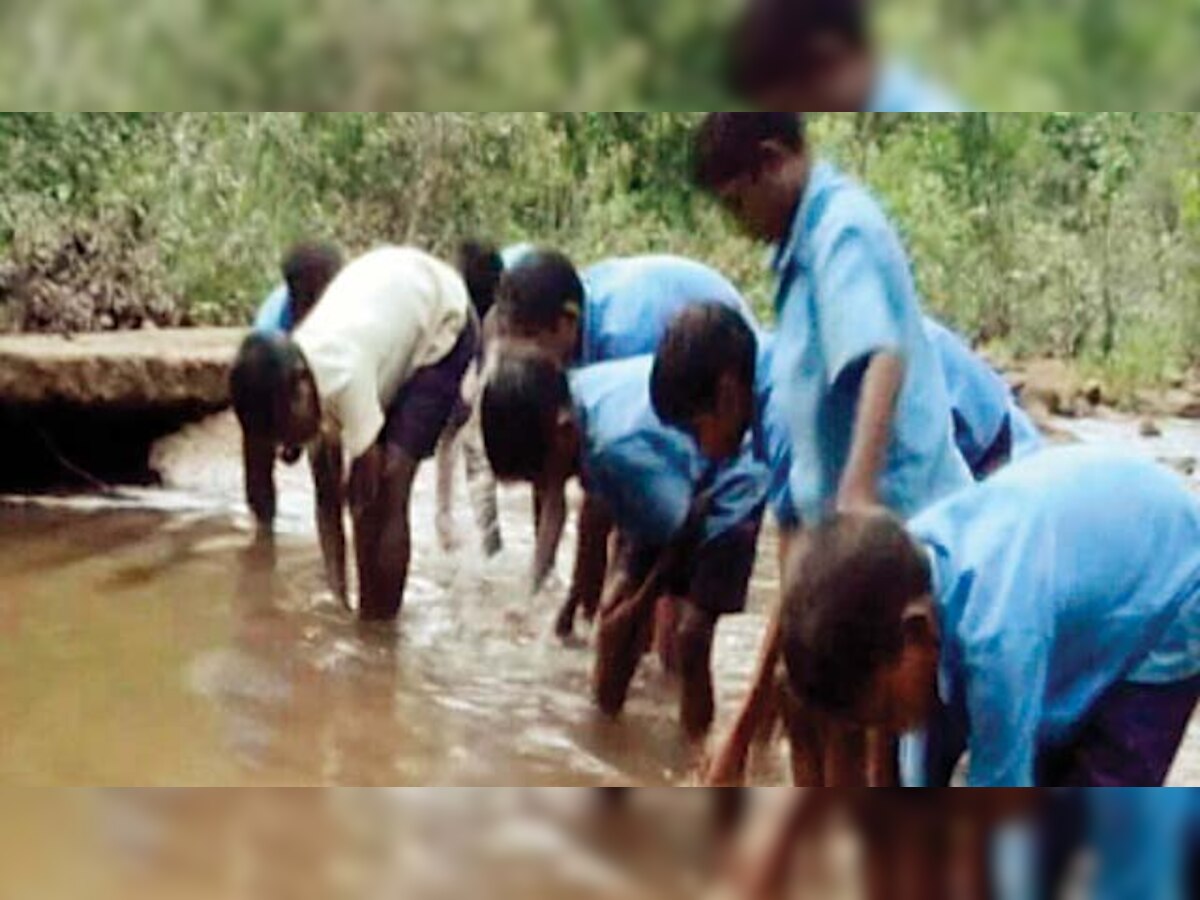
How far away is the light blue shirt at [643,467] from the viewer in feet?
8.91

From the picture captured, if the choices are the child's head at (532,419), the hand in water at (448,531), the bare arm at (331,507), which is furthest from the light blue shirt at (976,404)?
the bare arm at (331,507)

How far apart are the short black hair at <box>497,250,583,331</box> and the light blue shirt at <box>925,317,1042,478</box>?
1.06ft

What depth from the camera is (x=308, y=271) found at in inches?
107

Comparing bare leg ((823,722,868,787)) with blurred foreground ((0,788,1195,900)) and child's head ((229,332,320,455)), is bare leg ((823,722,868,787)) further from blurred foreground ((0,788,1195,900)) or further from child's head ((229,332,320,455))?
child's head ((229,332,320,455))

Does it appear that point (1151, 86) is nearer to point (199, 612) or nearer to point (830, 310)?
point (830, 310)

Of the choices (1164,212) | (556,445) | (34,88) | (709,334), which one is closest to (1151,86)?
(1164,212)

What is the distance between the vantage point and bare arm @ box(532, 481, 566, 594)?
2.75 meters

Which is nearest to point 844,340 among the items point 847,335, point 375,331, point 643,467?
point 847,335

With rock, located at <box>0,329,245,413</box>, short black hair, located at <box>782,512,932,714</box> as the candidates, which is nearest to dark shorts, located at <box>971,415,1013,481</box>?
short black hair, located at <box>782,512,932,714</box>

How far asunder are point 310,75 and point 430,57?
10 cm

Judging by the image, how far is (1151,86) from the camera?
2537mm

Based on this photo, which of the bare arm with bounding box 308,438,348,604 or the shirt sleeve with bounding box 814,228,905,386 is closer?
the shirt sleeve with bounding box 814,228,905,386

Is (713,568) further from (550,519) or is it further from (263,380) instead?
(263,380)

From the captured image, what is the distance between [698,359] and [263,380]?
0.40 m
